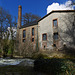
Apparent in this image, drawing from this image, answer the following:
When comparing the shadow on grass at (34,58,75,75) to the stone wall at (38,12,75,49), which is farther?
the stone wall at (38,12,75,49)

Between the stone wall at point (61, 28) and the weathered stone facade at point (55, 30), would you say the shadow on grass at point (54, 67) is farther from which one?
the stone wall at point (61, 28)

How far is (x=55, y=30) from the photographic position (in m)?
19.0

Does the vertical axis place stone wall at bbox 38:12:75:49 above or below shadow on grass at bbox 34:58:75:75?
above

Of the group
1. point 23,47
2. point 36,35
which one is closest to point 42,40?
point 36,35

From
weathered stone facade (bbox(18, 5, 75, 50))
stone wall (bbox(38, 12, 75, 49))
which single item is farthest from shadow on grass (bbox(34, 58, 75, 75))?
stone wall (bbox(38, 12, 75, 49))

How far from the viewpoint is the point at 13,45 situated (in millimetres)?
17594

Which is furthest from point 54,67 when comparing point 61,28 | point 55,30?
point 55,30

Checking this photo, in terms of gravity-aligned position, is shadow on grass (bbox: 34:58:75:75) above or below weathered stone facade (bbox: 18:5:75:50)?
below

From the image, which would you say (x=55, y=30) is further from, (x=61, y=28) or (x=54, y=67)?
(x=54, y=67)

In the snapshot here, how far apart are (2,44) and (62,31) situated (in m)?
12.8

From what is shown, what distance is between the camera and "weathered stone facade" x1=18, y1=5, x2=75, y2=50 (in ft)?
56.3

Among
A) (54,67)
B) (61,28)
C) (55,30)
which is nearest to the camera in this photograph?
(54,67)

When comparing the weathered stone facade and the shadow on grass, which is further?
the weathered stone facade

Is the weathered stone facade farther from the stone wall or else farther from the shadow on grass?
the shadow on grass
